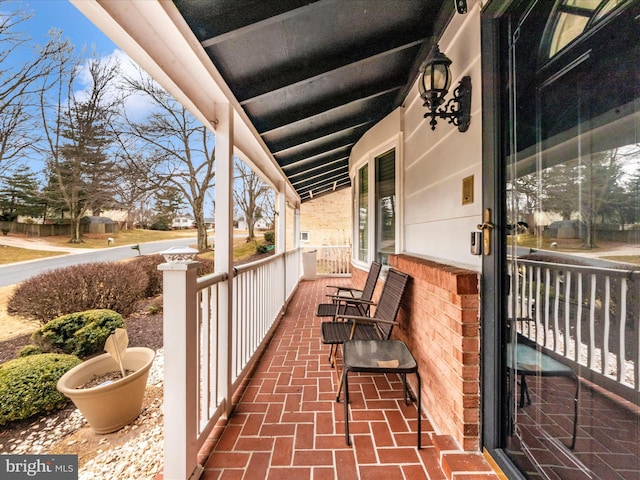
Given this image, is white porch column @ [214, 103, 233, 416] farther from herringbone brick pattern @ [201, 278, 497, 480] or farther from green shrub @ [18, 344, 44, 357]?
green shrub @ [18, 344, 44, 357]

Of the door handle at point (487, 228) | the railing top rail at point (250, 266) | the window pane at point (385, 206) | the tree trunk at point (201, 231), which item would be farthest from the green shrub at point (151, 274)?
the door handle at point (487, 228)

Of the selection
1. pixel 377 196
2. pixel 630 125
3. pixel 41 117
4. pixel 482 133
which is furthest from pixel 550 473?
pixel 41 117

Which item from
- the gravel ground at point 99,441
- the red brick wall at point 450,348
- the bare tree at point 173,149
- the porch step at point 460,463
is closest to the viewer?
the porch step at point 460,463

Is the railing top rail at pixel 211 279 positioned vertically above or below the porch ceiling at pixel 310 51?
below

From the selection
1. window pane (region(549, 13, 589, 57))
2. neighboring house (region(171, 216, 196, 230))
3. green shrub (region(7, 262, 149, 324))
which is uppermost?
window pane (region(549, 13, 589, 57))

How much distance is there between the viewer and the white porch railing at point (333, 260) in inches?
353

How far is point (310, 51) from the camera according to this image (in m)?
2.14

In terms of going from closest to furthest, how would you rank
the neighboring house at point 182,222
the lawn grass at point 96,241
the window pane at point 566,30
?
the window pane at point 566,30 → the lawn grass at point 96,241 → the neighboring house at point 182,222

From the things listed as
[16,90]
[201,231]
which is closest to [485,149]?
[16,90]

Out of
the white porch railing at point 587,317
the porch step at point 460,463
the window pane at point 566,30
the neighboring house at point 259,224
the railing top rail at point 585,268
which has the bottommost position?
the porch step at point 460,463

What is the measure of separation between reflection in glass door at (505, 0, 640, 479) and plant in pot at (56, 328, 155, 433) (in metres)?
2.80

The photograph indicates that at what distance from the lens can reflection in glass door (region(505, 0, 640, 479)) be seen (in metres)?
0.87

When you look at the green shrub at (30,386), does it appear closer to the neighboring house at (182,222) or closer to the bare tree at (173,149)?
the neighboring house at (182,222)

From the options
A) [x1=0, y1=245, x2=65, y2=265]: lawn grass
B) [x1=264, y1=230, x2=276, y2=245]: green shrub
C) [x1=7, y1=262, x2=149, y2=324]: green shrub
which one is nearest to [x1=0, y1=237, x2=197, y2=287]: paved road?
[x1=0, y1=245, x2=65, y2=265]: lawn grass
